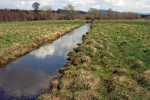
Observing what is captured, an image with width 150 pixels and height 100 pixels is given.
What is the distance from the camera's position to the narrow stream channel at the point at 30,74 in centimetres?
1939

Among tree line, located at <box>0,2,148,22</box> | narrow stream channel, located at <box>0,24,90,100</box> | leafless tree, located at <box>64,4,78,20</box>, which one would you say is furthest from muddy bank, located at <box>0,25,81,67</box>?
leafless tree, located at <box>64,4,78,20</box>

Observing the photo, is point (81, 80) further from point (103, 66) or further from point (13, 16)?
point (13, 16)

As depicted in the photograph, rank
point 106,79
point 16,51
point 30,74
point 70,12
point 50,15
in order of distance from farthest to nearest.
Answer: point 70,12, point 50,15, point 16,51, point 30,74, point 106,79

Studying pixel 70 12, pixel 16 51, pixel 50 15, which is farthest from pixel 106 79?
pixel 70 12

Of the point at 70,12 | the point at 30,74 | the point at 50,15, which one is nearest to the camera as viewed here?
the point at 30,74

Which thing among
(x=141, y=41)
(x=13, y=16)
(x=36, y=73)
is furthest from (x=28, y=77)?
(x=13, y=16)

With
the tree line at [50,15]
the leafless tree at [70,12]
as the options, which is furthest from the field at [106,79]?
the leafless tree at [70,12]

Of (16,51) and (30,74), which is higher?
(16,51)

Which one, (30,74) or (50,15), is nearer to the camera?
(30,74)

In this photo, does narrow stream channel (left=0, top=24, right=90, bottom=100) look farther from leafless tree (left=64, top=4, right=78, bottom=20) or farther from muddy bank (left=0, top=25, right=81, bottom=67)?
leafless tree (left=64, top=4, right=78, bottom=20)

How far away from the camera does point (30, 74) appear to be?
80.8 ft

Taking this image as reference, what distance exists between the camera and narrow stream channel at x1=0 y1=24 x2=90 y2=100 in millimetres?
19391

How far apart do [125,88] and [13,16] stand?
129572mm

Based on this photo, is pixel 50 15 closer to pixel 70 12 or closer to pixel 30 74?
pixel 70 12
